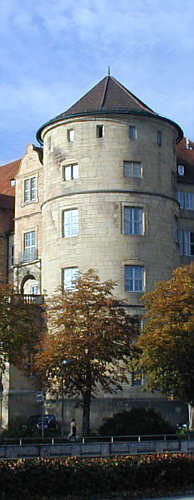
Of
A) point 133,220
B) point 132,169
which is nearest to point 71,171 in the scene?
point 132,169

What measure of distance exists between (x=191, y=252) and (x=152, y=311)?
1577 cm

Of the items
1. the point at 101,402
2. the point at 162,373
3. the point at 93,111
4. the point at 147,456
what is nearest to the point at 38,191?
the point at 93,111

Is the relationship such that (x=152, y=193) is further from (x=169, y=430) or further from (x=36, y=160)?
(x=169, y=430)

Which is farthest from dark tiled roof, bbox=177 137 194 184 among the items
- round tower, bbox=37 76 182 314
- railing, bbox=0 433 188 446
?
railing, bbox=0 433 188 446

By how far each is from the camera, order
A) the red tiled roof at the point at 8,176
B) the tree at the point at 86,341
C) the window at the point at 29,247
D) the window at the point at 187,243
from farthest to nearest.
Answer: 1. the red tiled roof at the point at 8,176
2. the window at the point at 29,247
3. the window at the point at 187,243
4. the tree at the point at 86,341

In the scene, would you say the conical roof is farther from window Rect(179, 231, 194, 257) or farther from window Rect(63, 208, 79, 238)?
window Rect(179, 231, 194, 257)

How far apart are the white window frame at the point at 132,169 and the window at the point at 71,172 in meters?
3.23

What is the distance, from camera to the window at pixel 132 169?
56719 millimetres

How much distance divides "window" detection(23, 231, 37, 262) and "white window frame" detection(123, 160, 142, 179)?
1028cm

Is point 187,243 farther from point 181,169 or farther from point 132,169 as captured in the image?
point 132,169

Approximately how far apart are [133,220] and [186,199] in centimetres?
970

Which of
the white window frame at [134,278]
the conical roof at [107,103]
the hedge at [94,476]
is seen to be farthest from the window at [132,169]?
the hedge at [94,476]

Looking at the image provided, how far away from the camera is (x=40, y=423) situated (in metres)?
51.2

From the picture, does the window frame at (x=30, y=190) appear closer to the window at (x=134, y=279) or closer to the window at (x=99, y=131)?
the window at (x=99, y=131)
